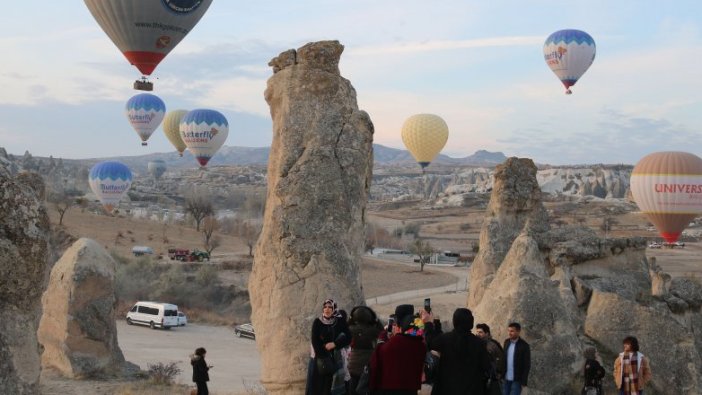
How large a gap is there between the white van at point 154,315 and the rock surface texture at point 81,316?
43.8 ft

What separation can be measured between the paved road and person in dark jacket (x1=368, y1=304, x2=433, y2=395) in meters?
9.93

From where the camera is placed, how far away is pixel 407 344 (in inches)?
215

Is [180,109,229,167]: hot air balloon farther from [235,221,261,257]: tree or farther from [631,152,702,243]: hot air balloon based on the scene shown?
[631,152,702,243]: hot air balloon

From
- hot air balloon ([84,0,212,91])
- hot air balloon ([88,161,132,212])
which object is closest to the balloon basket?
hot air balloon ([84,0,212,91])

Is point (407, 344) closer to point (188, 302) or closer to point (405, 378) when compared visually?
point (405, 378)

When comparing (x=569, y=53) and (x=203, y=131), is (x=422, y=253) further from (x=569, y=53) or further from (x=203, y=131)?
(x=203, y=131)

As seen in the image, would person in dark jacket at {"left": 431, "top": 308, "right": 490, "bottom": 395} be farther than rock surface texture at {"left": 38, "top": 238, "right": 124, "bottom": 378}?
No

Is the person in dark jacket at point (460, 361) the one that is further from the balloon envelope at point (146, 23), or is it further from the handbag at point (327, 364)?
the balloon envelope at point (146, 23)

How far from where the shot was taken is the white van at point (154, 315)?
25891 millimetres

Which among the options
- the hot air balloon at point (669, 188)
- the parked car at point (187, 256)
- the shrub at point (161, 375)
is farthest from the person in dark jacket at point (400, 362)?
the parked car at point (187, 256)

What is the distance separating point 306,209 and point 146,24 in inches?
644

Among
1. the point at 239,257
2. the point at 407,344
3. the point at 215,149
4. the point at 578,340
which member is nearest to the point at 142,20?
the point at 578,340

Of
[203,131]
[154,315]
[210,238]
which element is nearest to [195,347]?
[154,315]

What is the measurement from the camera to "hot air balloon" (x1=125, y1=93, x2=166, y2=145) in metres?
53.9
